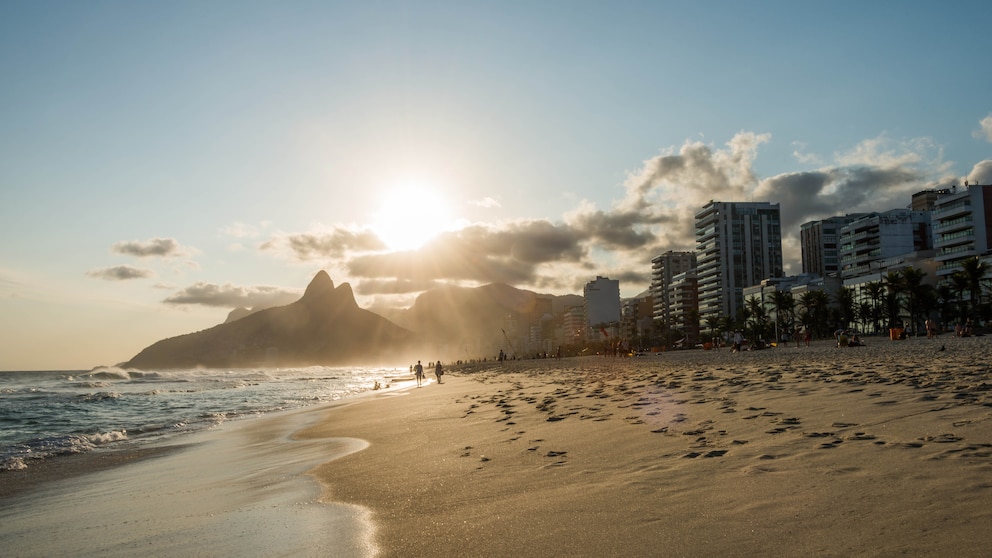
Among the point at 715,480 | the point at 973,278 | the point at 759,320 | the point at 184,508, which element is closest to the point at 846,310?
the point at 973,278

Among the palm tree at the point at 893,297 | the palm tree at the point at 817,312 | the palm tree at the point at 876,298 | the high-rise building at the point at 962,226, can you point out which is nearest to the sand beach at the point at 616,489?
the palm tree at the point at 893,297

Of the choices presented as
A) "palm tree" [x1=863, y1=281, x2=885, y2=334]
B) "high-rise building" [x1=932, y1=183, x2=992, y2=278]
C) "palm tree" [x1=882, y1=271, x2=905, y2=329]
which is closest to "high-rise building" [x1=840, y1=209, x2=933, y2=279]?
"high-rise building" [x1=932, y1=183, x2=992, y2=278]

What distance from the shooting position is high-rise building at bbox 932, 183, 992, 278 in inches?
4437

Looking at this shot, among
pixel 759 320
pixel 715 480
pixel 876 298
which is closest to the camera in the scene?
pixel 715 480

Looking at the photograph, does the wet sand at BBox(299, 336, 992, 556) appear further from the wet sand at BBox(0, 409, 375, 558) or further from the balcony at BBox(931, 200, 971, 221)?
the balcony at BBox(931, 200, 971, 221)


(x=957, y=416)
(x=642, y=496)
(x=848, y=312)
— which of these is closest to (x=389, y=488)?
(x=642, y=496)

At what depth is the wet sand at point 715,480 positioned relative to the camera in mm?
4766

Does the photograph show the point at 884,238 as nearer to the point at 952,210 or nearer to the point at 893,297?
the point at 952,210

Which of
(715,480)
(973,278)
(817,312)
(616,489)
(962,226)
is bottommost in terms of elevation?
(616,489)

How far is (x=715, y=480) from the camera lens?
6.49m

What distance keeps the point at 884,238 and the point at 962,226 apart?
29937 mm

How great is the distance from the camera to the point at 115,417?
1078 inches

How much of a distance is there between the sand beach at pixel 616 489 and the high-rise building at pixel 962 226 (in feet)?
412

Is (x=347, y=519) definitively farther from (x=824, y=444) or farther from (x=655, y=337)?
(x=655, y=337)
